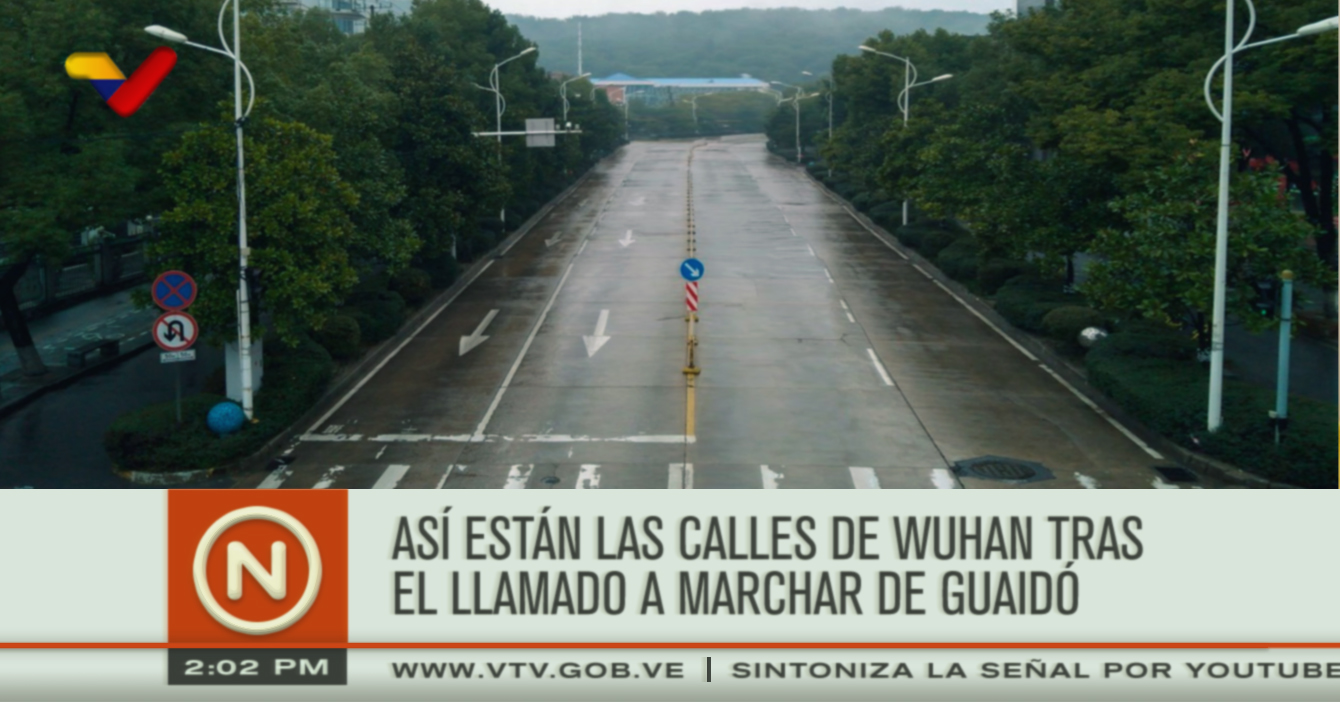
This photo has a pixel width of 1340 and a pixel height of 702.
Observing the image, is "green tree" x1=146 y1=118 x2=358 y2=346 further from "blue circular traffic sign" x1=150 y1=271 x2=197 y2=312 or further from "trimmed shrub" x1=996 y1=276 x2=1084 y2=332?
"trimmed shrub" x1=996 y1=276 x2=1084 y2=332

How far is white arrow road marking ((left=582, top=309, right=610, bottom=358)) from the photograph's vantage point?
3142cm

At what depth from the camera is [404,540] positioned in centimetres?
1021

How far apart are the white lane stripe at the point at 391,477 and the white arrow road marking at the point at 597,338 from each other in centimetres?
940

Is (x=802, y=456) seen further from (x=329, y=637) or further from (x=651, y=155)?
→ (x=651, y=155)

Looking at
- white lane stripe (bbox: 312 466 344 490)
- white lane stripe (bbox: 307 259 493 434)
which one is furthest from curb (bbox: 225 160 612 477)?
white lane stripe (bbox: 312 466 344 490)

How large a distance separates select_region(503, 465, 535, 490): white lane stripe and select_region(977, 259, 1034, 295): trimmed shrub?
21129 mm

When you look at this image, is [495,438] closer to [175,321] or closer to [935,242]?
[175,321]

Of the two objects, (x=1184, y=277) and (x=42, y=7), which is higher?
(x=42, y=7)

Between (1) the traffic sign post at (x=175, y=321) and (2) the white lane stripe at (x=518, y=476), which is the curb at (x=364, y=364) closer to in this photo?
(1) the traffic sign post at (x=175, y=321)

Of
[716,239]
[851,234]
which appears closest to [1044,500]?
[716,239]

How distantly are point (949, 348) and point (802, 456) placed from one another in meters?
10.9

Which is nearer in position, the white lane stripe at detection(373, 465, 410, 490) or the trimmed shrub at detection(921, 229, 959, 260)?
the white lane stripe at detection(373, 465, 410, 490)

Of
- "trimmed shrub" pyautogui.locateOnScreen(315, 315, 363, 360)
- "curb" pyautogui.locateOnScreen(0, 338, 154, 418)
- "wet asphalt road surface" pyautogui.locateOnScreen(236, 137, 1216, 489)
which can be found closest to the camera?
"wet asphalt road surface" pyautogui.locateOnScreen(236, 137, 1216, 489)

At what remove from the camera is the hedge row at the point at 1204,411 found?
2019cm
